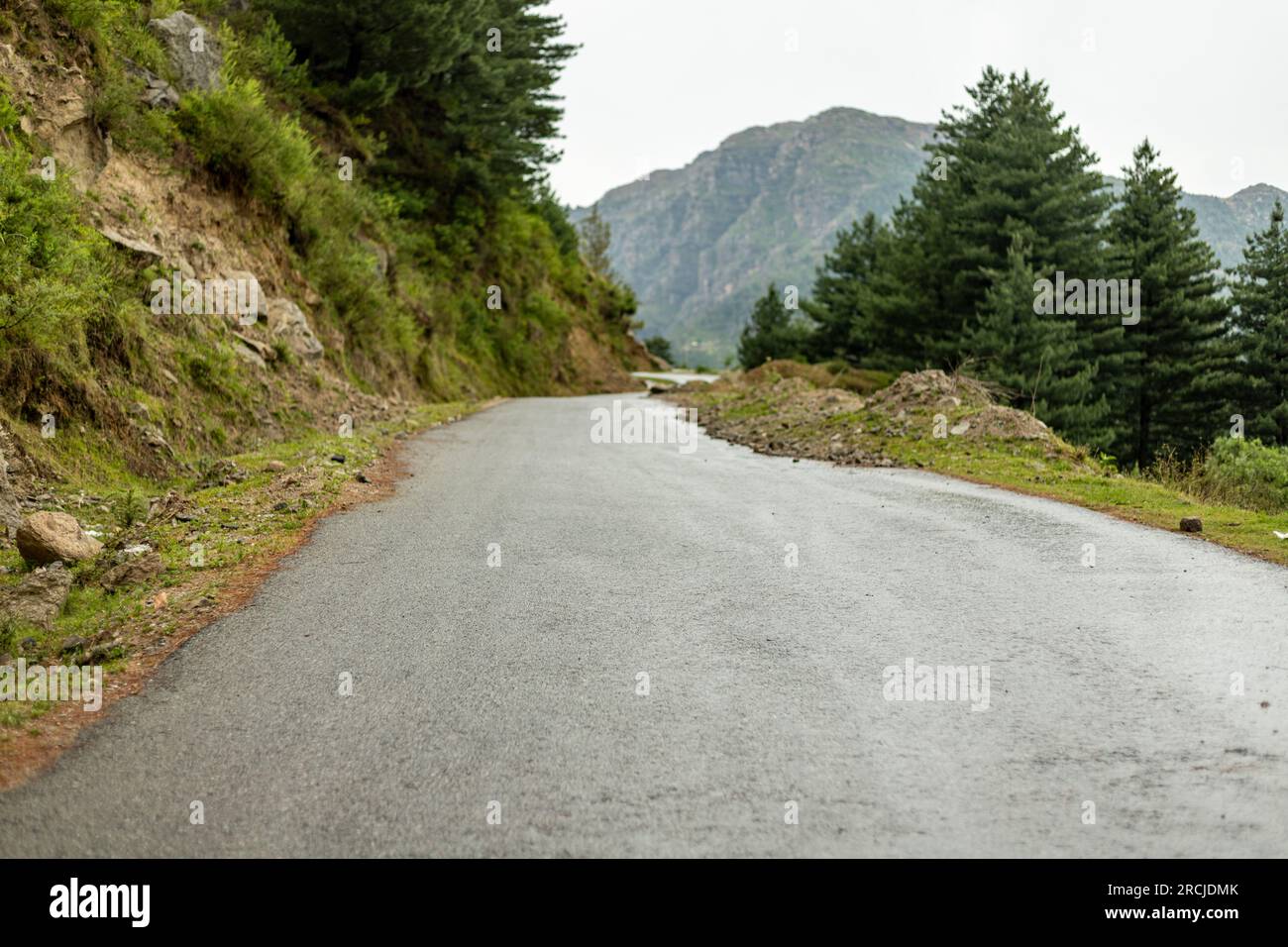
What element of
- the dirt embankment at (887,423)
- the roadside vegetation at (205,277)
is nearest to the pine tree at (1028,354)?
the dirt embankment at (887,423)

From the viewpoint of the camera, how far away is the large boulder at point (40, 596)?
536cm

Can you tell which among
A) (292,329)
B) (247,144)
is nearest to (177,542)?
(292,329)

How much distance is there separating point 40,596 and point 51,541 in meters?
0.95

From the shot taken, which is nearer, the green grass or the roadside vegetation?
the roadside vegetation

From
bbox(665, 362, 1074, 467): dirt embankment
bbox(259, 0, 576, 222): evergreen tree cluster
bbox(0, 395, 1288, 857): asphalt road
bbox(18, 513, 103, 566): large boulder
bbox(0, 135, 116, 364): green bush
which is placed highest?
bbox(259, 0, 576, 222): evergreen tree cluster

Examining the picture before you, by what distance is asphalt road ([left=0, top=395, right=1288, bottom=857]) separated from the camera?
3.14 m

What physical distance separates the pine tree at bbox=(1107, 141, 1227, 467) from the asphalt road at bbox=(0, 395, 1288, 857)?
31.9 m

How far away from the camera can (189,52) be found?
52.3 feet

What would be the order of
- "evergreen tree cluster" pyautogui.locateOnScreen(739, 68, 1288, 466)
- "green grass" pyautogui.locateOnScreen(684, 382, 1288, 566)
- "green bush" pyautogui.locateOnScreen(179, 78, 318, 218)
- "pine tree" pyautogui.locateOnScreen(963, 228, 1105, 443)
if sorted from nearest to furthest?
"green grass" pyautogui.locateOnScreen(684, 382, 1288, 566) → "green bush" pyautogui.locateOnScreen(179, 78, 318, 218) → "pine tree" pyautogui.locateOnScreen(963, 228, 1105, 443) → "evergreen tree cluster" pyautogui.locateOnScreen(739, 68, 1288, 466)

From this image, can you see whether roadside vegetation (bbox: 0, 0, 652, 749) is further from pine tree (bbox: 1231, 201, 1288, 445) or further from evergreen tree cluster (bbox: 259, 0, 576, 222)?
pine tree (bbox: 1231, 201, 1288, 445)

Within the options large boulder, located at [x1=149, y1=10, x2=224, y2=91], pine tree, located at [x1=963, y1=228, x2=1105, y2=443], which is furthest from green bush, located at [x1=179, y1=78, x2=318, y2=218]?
pine tree, located at [x1=963, y1=228, x2=1105, y2=443]

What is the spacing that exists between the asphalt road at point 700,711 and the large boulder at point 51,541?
1.61 m

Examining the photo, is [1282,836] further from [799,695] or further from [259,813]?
[259,813]

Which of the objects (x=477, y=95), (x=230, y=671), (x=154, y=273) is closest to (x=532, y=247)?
(x=477, y=95)
